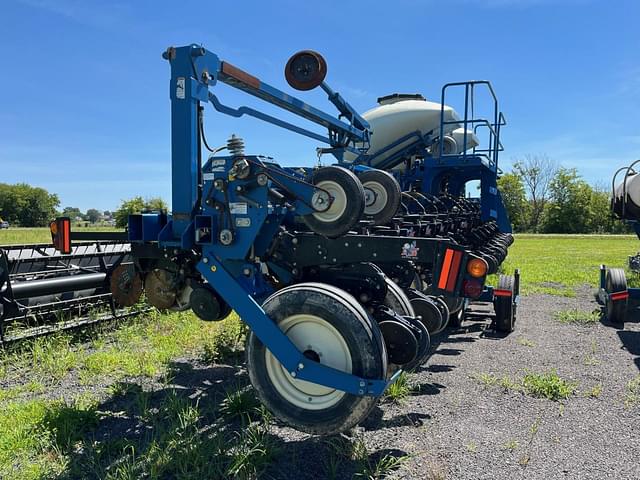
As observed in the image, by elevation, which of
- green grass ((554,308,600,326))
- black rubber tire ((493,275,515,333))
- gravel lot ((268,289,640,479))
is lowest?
gravel lot ((268,289,640,479))

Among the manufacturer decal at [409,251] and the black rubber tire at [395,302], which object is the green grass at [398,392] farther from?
the manufacturer decal at [409,251]

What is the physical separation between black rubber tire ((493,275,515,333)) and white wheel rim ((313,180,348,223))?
13.7 feet

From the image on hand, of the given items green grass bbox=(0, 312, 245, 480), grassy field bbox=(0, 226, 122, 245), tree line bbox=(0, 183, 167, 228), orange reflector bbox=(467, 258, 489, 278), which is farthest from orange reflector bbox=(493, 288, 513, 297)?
tree line bbox=(0, 183, 167, 228)

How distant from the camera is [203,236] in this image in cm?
378

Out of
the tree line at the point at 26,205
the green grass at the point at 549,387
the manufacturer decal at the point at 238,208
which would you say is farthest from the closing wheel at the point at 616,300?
the tree line at the point at 26,205

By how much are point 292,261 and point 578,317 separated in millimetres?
5911

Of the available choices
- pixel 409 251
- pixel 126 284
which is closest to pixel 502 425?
pixel 409 251

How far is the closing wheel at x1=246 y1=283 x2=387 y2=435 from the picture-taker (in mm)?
3092

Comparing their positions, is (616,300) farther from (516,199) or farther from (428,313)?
(516,199)

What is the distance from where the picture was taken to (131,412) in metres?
4.02

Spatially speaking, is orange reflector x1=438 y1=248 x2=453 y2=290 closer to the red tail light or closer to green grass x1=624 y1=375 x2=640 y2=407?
the red tail light

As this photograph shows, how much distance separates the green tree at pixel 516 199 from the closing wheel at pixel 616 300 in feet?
167

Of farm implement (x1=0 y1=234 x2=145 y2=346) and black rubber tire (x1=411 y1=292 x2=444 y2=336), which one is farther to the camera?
farm implement (x1=0 y1=234 x2=145 y2=346)

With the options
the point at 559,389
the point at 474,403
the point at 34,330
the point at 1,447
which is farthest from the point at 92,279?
the point at 559,389
